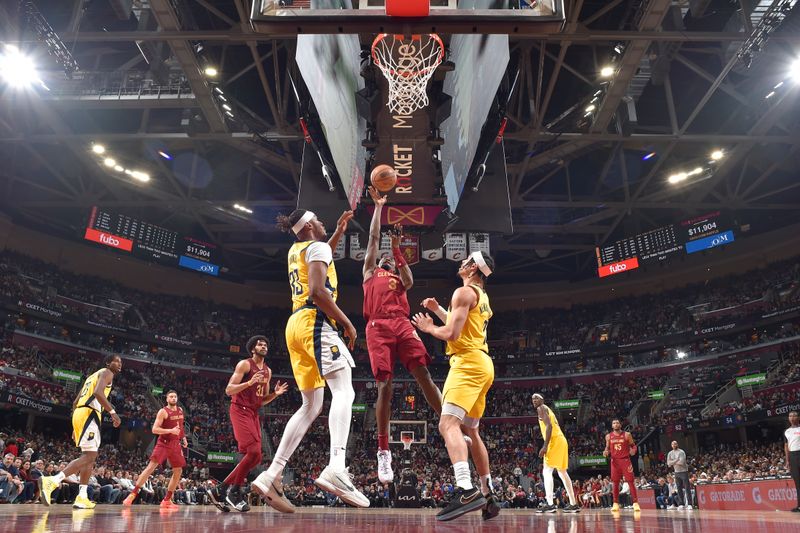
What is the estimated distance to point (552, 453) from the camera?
10.6 metres

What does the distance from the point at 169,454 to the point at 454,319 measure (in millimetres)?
6115

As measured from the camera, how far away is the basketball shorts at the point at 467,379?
4859mm

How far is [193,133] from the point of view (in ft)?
59.7

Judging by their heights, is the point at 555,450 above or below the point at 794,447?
below

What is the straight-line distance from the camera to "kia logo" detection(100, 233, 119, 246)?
22350 millimetres

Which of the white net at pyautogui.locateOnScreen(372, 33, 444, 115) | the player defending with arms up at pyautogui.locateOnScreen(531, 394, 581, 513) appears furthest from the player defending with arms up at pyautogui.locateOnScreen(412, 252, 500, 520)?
the white net at pyautogui.locateOnScreen(372, 33, 444, 115)

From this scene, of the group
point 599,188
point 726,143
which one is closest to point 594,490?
point 599,188

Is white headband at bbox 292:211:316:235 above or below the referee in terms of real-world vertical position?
above

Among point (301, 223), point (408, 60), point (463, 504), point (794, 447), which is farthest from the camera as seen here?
point (408, 60)

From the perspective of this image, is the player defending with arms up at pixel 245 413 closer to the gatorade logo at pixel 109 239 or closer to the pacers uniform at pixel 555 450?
the pacers uniform at pixel 555 450

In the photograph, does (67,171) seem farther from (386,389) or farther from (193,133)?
(386,389)

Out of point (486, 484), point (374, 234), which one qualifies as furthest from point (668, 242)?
point (486, 484)

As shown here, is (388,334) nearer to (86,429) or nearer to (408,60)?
(86,429)

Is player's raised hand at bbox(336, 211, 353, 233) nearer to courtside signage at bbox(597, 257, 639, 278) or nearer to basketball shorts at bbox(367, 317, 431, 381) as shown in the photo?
basketball shorts at bbox(367, 317, 431, 381)
